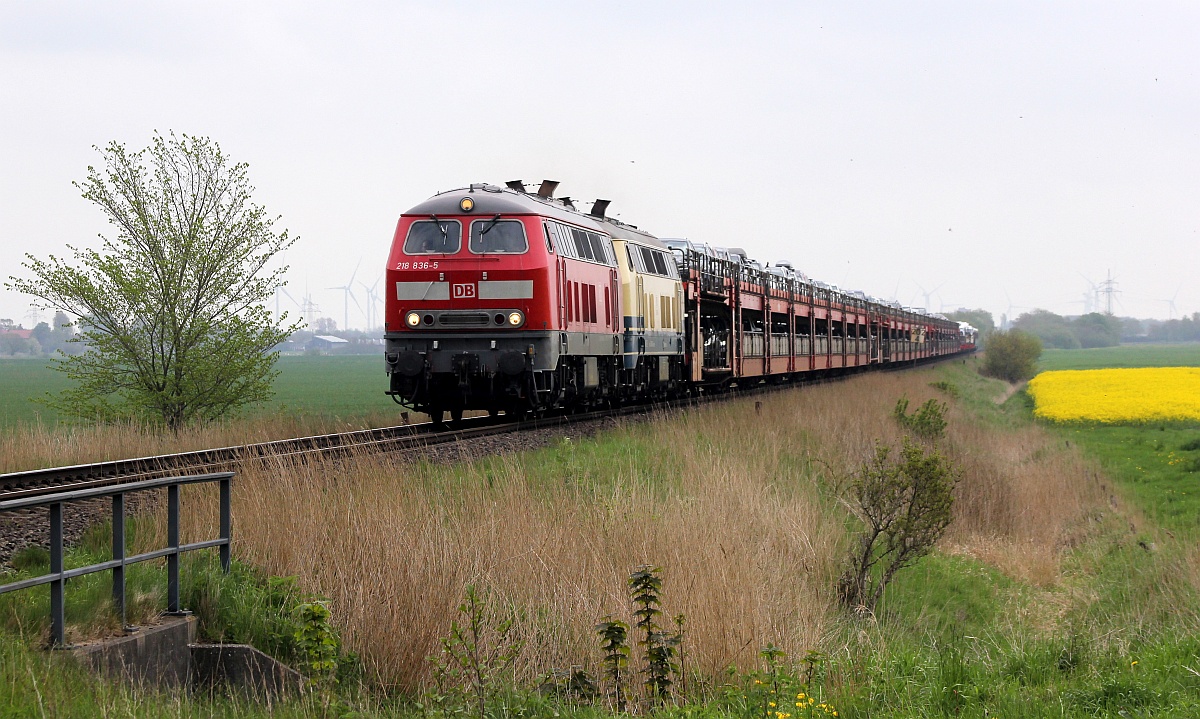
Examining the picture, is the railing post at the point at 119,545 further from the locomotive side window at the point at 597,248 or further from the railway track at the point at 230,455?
the locomotive side window at the point at 597,248

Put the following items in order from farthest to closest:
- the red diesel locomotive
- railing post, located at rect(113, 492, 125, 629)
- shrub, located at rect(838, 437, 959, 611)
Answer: the red diesel locomotive → shrub, located at rect(838, 437, 959, 611) → railing post, located at rect(113, 492, 125, 629)

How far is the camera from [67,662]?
21.8 feet

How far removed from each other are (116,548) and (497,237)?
11857mm

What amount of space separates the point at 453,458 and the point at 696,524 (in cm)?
455

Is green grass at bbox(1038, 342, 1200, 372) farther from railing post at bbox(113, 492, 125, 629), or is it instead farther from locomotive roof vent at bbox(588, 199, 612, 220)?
railing post at bbox(113, 492, 125, 629)

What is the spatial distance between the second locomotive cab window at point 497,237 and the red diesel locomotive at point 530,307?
22 mm

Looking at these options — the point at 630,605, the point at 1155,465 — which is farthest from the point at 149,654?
the point at 1155,465

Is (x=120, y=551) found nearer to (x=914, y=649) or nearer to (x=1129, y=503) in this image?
(x=914, y=649)

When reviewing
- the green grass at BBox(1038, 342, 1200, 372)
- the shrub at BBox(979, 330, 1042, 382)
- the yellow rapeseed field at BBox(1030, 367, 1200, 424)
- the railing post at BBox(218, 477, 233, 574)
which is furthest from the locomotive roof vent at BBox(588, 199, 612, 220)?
the green grass at BBox(1038, 342, 1200, 372)

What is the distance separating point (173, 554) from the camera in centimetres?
770

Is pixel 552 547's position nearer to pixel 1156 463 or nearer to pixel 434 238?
pixel 434 238

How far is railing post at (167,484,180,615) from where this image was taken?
7773mm

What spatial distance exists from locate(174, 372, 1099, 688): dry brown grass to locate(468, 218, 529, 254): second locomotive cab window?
3.94m

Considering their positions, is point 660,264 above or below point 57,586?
Answer: above
